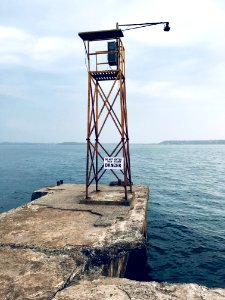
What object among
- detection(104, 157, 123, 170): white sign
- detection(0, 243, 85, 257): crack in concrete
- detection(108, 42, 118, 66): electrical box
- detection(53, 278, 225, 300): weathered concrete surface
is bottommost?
detection(53, 278, 225, 300): weathered concrete surface

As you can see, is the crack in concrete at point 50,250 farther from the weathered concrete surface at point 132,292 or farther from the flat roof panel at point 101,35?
the flat roof panel at point 101,35

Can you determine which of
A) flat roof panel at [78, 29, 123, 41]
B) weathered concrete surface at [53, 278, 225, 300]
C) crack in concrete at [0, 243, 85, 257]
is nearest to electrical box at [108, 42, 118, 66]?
flat roof panel at [78, 29, 123, 41]

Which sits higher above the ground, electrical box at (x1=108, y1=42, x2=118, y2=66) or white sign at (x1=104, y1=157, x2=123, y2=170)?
electrical box at (x1=108, y1=42, x2=118, y2=66)

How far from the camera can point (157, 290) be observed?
680 centimetres

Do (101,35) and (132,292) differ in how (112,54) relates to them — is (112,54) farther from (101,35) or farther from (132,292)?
(132,292)

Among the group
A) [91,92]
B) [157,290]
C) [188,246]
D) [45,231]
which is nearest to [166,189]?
[188,246]

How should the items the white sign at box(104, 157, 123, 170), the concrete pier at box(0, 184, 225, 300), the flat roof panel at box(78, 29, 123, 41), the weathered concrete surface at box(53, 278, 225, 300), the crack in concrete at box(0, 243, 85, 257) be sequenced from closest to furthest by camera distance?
the weathered concrete surface at box(53, 278, 225, 300)
the concrete pier at box(0, 184, 225, 300)
the crack in concrete at box(0, 243, 85, 257)
the flat roof panel at box(78, 29, 123, 41)
the white sign at box(104, 157, 123, 170)

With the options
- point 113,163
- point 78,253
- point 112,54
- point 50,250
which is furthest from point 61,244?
point 112,54

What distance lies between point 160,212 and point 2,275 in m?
16.6

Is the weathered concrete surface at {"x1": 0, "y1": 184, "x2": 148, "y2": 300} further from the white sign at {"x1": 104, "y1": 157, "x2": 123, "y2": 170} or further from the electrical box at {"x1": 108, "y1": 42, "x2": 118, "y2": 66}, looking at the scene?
the electrical box at {"x1": 108, "y1": 42, "x2": 118, "y2": 66}

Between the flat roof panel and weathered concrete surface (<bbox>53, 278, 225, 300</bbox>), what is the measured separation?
11.9m

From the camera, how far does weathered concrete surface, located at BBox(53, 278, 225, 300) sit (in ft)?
21.1

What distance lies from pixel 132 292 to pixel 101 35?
1242 cm

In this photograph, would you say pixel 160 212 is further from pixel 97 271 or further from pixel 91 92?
pixel 97 271
